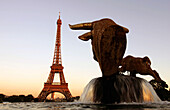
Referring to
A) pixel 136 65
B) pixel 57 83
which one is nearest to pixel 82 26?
pixel 136 65

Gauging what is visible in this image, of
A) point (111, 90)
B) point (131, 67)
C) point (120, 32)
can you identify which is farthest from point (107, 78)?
point (131, 67)

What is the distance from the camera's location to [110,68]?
10102 mm

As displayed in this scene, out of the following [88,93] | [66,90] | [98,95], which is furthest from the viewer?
[66,90]

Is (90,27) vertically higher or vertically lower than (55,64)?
lower

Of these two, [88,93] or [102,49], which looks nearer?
[102,49]

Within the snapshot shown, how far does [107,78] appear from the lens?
34.4 ft

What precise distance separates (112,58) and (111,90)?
1.96 meters

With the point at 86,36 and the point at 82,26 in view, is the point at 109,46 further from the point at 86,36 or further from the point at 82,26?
the point at 82,26

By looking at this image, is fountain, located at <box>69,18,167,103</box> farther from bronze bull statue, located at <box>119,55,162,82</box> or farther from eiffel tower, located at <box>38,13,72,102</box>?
eiffel tower, located at <box>38,13,72,102</box>

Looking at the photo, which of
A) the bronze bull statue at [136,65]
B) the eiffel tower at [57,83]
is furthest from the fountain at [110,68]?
the eiffel tower at [57,83]

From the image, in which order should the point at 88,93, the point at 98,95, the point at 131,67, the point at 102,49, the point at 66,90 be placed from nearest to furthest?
the point at 102,49 < the point at 98,95 < the point at 88,93 < the point at 131,67 < the point at 66,90

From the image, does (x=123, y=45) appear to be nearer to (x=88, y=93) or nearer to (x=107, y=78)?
(x=107, y=78)

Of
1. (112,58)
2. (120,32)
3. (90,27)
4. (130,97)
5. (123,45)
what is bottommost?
(130,97)

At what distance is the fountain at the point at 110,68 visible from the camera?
396 inches
